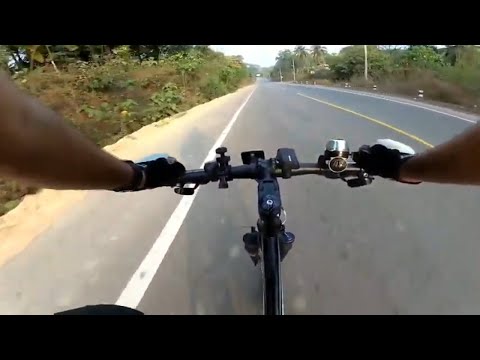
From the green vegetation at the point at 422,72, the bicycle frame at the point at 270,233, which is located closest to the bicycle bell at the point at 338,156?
the bicycle frame at the point at 270,233

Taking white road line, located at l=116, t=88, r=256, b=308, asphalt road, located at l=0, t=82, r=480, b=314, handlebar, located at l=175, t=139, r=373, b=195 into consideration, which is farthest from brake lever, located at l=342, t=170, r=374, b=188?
white road line, located at l=116, t=88, r=256, b=308

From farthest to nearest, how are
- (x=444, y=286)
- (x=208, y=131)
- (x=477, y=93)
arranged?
(x=477, y=93) → (x=208, y=131) → (x=444, y=286)

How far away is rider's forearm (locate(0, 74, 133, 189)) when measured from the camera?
0.68 meters

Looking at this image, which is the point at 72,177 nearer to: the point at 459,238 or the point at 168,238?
the point at 168,238

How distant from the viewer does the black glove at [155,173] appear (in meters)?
1.46

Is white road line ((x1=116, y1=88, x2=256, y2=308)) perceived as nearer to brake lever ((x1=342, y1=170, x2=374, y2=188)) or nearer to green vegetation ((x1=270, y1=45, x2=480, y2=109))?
brake lever ((x1=342, y1=170, x2=374, y2=188))

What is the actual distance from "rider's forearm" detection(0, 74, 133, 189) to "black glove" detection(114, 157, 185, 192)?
432 millimetres

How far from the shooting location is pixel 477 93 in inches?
612

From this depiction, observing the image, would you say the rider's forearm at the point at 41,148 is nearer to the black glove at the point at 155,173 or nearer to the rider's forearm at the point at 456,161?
the black glove at the point at 155,173

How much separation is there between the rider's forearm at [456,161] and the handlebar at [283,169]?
1.95 feet
